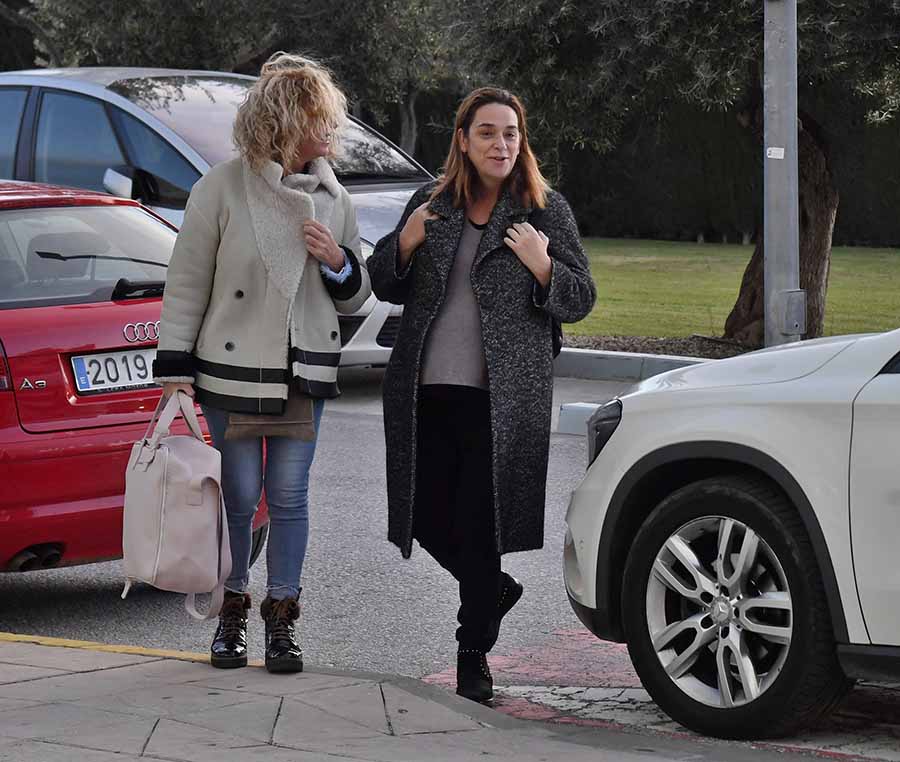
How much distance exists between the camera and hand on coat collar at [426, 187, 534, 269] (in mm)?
5113

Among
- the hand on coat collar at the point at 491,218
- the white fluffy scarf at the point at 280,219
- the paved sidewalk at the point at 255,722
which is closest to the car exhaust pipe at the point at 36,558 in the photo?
the paved sidewalk at the point at 255,722

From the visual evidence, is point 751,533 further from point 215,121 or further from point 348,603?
point 215,121

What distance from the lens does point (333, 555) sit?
7434mm

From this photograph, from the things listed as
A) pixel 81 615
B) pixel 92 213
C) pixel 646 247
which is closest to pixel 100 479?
pixel 81 615

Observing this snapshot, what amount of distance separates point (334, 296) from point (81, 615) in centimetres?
191

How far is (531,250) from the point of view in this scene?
5.05m

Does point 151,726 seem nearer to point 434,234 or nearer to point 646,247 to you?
point 434,234

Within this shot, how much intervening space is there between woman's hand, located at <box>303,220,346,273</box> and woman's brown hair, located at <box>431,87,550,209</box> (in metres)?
0.33

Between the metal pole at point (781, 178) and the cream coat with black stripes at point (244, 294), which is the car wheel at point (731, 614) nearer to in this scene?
the cream coat with black stripes at point (244, 294)

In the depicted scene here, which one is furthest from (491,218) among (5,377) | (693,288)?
(693,288)

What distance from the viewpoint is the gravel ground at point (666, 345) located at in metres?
13.4

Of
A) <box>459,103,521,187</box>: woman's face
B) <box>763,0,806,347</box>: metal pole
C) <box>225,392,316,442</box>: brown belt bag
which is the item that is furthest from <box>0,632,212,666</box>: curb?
→ <box>763,0,806,347</box>: metal pole

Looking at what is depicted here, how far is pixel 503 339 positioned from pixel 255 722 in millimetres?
1236

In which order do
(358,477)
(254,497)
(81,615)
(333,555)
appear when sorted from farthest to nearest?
(358,477), (333,555), (81,615), (254,497)
